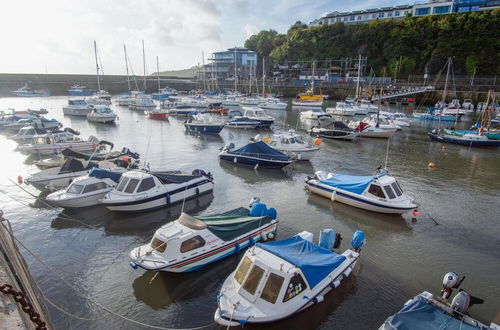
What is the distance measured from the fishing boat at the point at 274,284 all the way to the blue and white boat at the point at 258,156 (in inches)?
611

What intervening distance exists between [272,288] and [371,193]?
11262mm

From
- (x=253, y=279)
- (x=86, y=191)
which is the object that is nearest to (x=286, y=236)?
(x=253, y=279)

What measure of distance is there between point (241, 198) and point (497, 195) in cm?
1885

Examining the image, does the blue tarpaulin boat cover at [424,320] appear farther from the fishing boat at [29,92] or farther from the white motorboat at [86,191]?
the fishing boat at [29,92]

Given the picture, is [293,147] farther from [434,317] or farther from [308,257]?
[434,317]

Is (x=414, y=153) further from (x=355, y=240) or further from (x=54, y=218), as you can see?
(x=54, y=218)

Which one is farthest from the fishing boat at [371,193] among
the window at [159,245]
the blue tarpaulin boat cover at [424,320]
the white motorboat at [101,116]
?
the white motorboat at [101,116]

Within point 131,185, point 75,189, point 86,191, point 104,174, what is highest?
point 104,174

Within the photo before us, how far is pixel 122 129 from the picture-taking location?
47750mm

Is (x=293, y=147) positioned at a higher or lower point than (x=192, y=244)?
higher

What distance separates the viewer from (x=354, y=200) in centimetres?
1911

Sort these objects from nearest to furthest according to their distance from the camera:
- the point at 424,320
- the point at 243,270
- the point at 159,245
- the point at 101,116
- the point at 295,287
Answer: the point at 424,320 < the point at 295,287 < the point at 243,270 < the point at 159,245 < the point at 101,116

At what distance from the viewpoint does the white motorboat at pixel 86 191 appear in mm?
17703

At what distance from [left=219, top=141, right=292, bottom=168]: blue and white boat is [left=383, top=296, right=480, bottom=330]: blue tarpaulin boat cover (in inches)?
702
